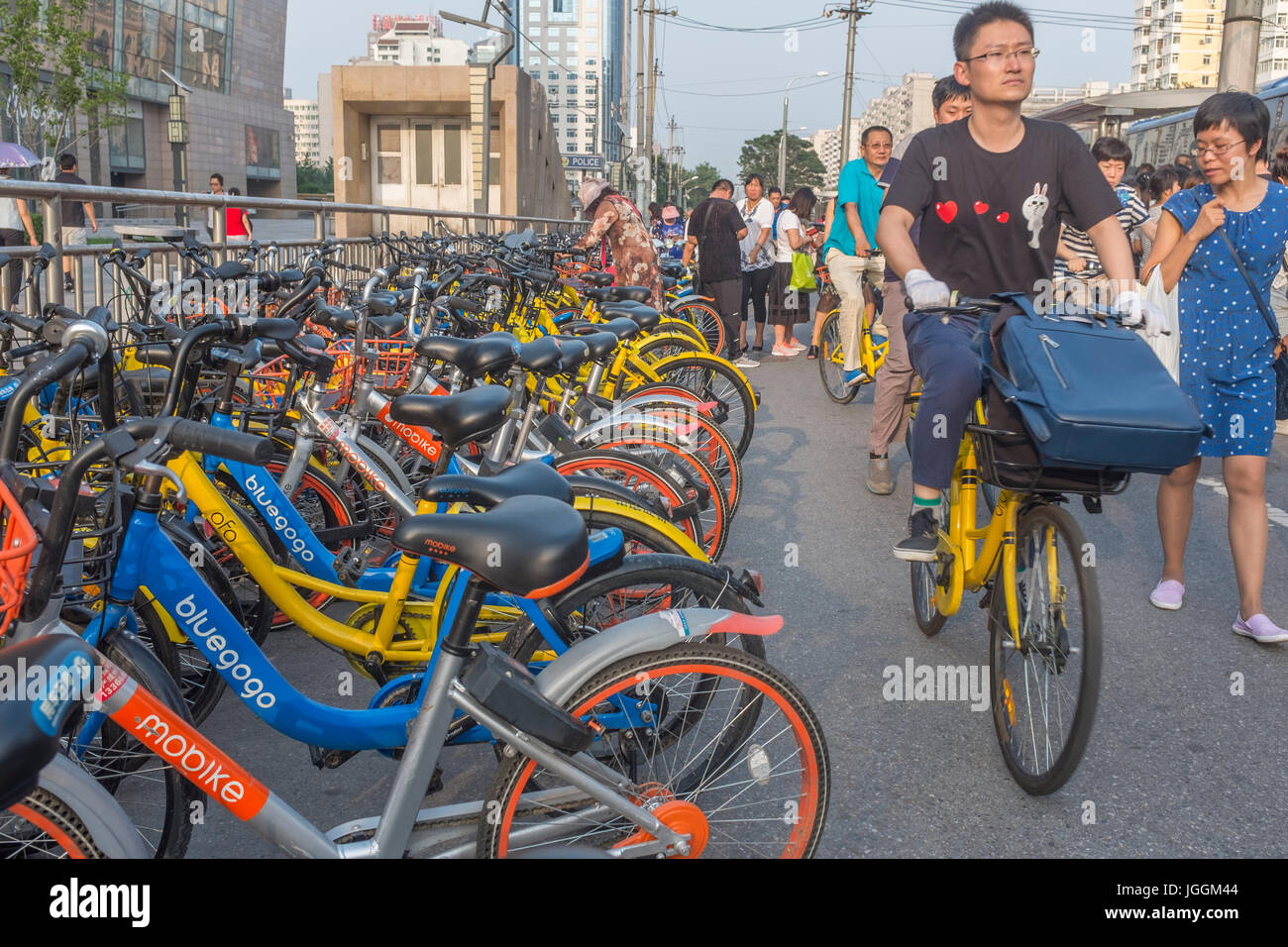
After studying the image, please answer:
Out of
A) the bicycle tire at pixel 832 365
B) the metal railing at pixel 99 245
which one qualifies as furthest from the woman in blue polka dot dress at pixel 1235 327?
the bicycle tire at pixel 832 365

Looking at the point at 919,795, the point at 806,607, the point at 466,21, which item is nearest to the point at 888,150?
the point at 806,607

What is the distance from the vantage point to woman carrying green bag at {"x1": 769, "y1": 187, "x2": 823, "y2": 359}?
13.5 meters

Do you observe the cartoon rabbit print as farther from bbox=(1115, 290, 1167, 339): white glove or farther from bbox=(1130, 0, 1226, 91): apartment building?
bbox=(1130, 0, 1226, 91): apartment building

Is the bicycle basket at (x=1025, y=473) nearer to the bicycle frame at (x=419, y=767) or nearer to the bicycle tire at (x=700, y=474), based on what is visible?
the bicycle frame at (x=419, y=767)

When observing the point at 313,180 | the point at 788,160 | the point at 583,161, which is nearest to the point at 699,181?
the point at 788,160

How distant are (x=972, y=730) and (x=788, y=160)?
113650 millimetres

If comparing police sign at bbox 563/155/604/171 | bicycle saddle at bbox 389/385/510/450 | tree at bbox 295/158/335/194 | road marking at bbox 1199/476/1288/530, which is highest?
tree at bbox 295/158/335/194

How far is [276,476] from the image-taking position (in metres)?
3.95

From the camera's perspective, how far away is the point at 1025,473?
10.4 feet

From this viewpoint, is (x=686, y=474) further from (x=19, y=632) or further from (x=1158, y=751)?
(x=19, y=632)

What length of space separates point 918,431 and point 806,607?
153 centimetres

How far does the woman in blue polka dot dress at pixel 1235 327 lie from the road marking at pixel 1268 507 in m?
1.01

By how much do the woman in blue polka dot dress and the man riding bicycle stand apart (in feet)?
2.66

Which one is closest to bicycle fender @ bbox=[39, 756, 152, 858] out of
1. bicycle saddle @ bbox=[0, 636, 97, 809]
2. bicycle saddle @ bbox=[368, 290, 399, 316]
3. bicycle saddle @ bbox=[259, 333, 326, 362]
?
bicycle saddle @ bbox=[0, 636, 97, 809]
